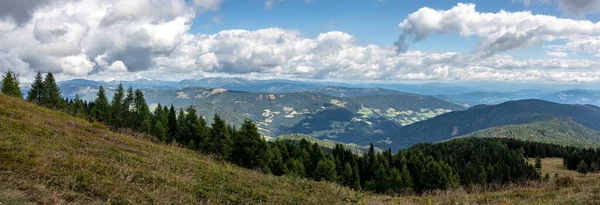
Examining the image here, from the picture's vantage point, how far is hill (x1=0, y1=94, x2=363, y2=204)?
9617 millimetres

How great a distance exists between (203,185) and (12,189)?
6.27 m

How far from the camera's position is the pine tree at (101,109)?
256 ft

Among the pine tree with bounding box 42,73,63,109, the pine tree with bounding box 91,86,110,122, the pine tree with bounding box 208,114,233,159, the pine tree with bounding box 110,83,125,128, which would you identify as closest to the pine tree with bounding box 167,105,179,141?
the pine tree with bounding box 110,83,125,128

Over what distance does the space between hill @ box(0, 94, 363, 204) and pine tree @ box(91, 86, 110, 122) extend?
2615 inches

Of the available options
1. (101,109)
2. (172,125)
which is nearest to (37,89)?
(101,109)

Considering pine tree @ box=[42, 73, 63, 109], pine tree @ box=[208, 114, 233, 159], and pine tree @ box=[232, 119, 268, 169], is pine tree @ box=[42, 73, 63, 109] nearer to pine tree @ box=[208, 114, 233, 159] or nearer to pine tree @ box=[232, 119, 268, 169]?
pine tree @ box=[208, 114, 233, 159]

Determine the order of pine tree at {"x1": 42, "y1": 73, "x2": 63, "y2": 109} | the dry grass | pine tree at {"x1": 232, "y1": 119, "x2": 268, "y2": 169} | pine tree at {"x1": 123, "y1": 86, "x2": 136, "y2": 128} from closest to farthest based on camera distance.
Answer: the dry grass, pine tree at {"x1": 232, "y1": 119, "x2": 268, "y2": 169}, pine tree at {"x1": 123, "y1": 86, "x2": 136, "y2": 128}, pine tree at {"x1": 42, "y1": 73, "x2": 63, "y2": 109}

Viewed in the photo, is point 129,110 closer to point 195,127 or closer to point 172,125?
point 172,125

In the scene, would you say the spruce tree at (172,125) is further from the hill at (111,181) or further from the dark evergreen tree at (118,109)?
the hill at (111,181)

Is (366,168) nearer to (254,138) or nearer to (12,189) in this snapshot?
(254,138)

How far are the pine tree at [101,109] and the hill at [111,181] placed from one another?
218ft

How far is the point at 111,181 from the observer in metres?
11.3

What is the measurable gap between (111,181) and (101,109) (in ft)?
289

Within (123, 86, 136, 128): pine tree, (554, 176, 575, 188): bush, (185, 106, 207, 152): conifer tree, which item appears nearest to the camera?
(554, 176, 575, 188): bush
